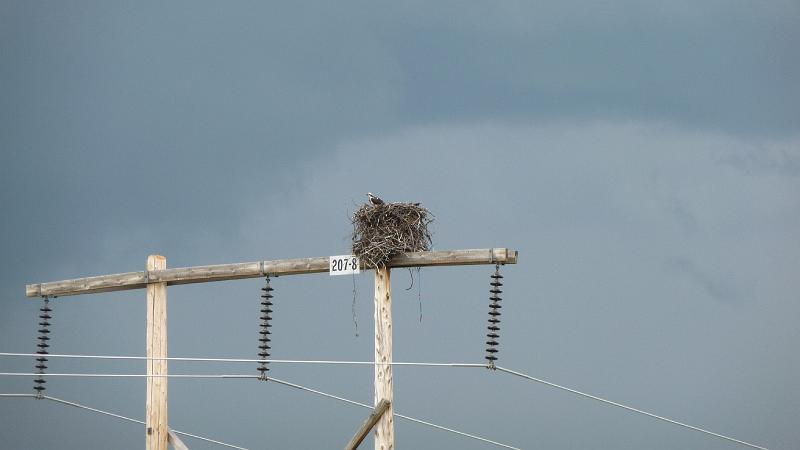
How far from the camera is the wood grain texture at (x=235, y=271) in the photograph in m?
15.6

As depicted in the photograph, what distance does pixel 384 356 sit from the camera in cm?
1606

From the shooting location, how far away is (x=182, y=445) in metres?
17.8

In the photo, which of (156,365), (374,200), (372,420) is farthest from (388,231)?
(156,365)

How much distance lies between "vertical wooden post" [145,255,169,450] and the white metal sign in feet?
8.91

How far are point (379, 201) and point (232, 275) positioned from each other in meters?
2.31

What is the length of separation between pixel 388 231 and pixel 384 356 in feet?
4.67

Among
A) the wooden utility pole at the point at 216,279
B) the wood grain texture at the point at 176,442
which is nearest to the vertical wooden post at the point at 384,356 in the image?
the wooden utility pole at the point at 216,279

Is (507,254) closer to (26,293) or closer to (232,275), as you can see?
(232,275)

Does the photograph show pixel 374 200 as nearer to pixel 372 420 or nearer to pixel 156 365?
pixel 372 420

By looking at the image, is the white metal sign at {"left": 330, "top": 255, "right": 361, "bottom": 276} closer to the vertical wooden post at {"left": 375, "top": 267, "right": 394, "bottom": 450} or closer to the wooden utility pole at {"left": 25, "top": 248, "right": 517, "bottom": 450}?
the wooden utility pole at {"left": 25, "top": 248, "right": 517, "bottom": 450}

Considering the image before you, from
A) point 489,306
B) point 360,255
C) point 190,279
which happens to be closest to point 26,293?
point 190,279

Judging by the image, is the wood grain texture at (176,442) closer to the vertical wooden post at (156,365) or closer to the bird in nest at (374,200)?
the vertical wooden post at (156,365)

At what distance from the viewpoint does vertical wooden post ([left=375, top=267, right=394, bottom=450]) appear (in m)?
15.9

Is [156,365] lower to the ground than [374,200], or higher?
lower
